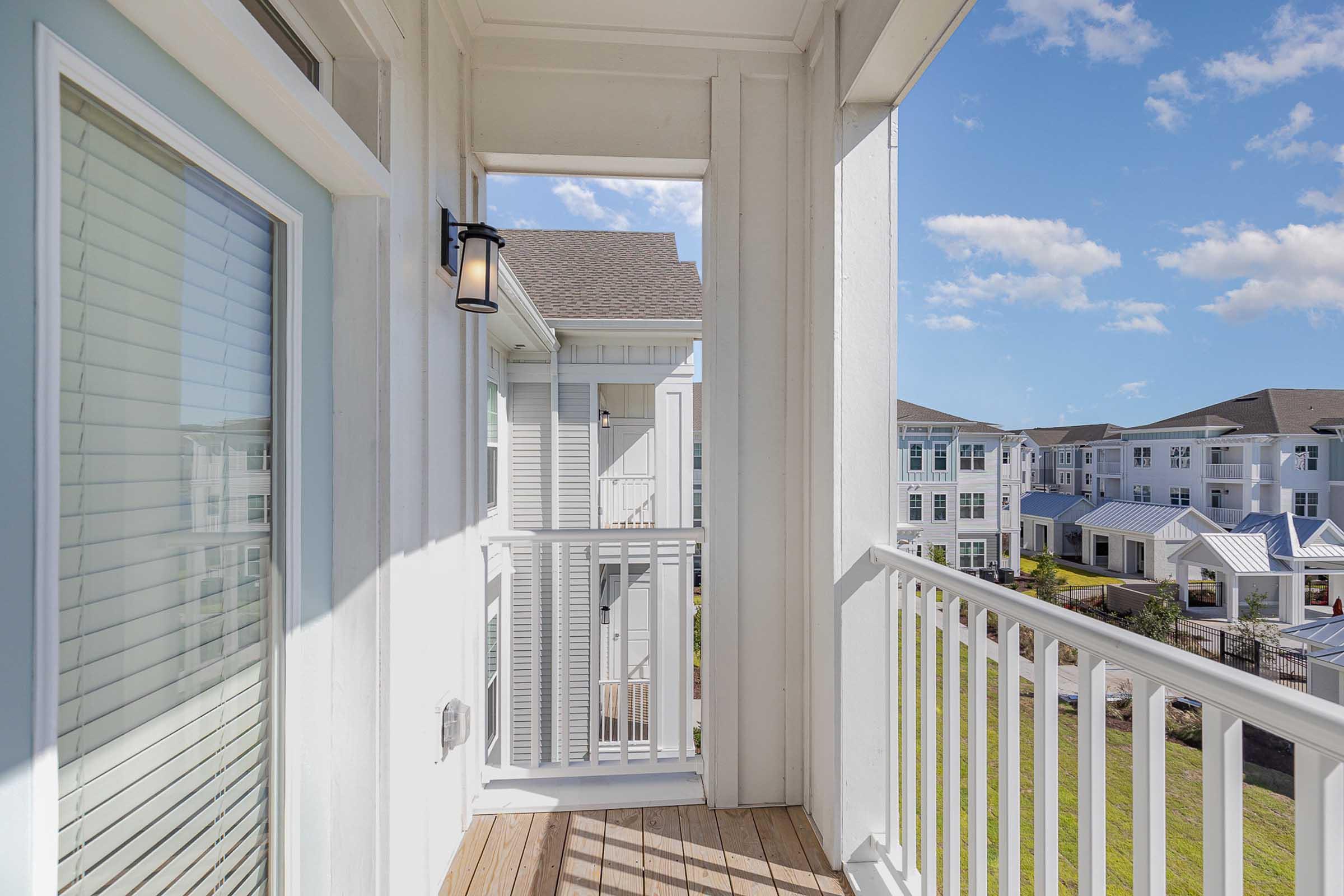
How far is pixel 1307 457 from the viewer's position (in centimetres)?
67

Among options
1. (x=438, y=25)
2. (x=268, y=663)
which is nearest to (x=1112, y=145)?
(x=268, y=663)

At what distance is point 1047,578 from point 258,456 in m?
1.52

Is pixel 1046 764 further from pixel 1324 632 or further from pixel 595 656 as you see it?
pixel 595 656

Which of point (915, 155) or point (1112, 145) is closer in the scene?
point (1112, 145)

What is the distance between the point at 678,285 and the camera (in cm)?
606

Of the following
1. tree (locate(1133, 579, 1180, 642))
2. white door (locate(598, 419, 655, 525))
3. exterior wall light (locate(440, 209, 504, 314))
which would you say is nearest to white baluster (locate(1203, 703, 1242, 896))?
tree (locate(1133, 579, 1180, 642))

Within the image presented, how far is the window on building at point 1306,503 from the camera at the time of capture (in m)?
0.69

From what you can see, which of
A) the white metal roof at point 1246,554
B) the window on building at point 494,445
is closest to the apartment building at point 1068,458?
the white metal roof at point 1246,554

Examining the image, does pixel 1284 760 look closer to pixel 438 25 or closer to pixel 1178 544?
pixel 1178 544

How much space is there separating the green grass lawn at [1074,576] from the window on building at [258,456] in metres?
1.49

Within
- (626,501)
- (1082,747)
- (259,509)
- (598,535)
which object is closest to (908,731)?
(1082,747)

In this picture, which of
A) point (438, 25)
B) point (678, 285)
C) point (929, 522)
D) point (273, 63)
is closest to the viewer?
point (273, 63)

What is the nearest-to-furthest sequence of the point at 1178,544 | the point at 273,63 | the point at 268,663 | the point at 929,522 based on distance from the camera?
1. the point at 1178,544
2. the point at 273,63
3. the point at 268,663
4. the point at 929,522

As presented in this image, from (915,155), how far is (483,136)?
1.48 meters
